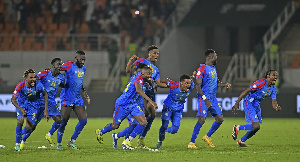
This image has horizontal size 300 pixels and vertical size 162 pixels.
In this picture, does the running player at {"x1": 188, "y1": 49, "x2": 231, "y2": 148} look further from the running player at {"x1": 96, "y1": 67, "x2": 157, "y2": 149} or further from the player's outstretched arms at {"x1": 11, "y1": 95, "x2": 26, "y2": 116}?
the player's outstretched arms at {"x1": 11, "y1": 95, "x2": 26, "y2": 116}

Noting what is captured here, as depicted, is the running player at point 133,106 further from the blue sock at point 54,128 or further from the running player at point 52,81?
the blue sock at point 54,128

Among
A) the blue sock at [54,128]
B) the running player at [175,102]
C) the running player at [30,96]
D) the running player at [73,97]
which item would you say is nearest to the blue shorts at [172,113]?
the running player at [175,102]

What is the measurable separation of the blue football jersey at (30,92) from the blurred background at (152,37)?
14962 mm

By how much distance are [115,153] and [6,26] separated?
22129 millimetres

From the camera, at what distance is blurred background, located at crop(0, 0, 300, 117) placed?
31.8m

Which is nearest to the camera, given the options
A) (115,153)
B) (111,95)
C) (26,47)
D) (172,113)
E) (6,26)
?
(115,153)

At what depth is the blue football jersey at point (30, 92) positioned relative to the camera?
1528 cm

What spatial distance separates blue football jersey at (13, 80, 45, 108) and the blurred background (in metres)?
15.0

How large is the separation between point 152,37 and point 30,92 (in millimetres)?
21257

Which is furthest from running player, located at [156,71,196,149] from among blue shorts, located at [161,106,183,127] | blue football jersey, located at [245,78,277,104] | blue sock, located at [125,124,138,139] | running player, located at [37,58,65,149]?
running player, located at [37,58,65,149]

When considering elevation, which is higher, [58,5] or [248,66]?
[58,5]

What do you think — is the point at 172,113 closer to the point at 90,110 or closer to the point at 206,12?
the point at 90,110

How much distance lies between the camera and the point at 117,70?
3188cm

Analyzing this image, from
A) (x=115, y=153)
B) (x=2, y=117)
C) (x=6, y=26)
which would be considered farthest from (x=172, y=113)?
(x=6, y=26)
